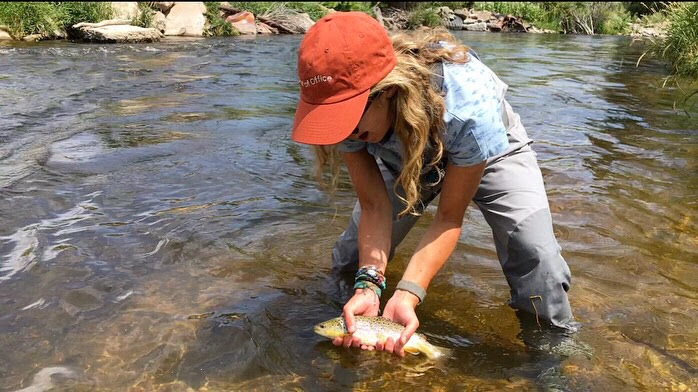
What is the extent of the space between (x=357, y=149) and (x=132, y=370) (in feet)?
4.69

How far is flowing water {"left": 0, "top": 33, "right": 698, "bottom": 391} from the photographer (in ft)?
8.96

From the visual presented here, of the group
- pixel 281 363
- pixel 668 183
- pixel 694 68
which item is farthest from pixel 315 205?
pixel 694 68

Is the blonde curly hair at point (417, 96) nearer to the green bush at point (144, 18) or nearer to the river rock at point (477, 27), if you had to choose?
the green bush at point (144, 18)

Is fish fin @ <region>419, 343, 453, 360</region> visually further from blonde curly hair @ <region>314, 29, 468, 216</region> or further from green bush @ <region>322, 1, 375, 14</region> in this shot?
green bush @ <region>322, 1, 375, 14</region>

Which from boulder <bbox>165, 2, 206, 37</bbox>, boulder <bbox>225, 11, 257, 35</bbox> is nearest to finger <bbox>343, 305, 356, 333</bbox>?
boulder <bbox>165, 2, 206, 37</bbox>

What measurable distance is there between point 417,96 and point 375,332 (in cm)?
100

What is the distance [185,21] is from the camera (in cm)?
2086

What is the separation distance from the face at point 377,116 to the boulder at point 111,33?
51.4ft

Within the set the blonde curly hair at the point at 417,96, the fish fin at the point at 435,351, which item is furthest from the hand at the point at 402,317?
the blonde curly hair at the point at 417,96

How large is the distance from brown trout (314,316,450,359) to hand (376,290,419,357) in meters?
0.03

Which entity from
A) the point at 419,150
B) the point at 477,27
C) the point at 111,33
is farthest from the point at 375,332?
the point at 477,27

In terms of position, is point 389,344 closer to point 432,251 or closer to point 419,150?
point 432,251

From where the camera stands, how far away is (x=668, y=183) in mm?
5484

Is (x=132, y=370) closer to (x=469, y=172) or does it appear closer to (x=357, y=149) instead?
(x=357, y=149)
